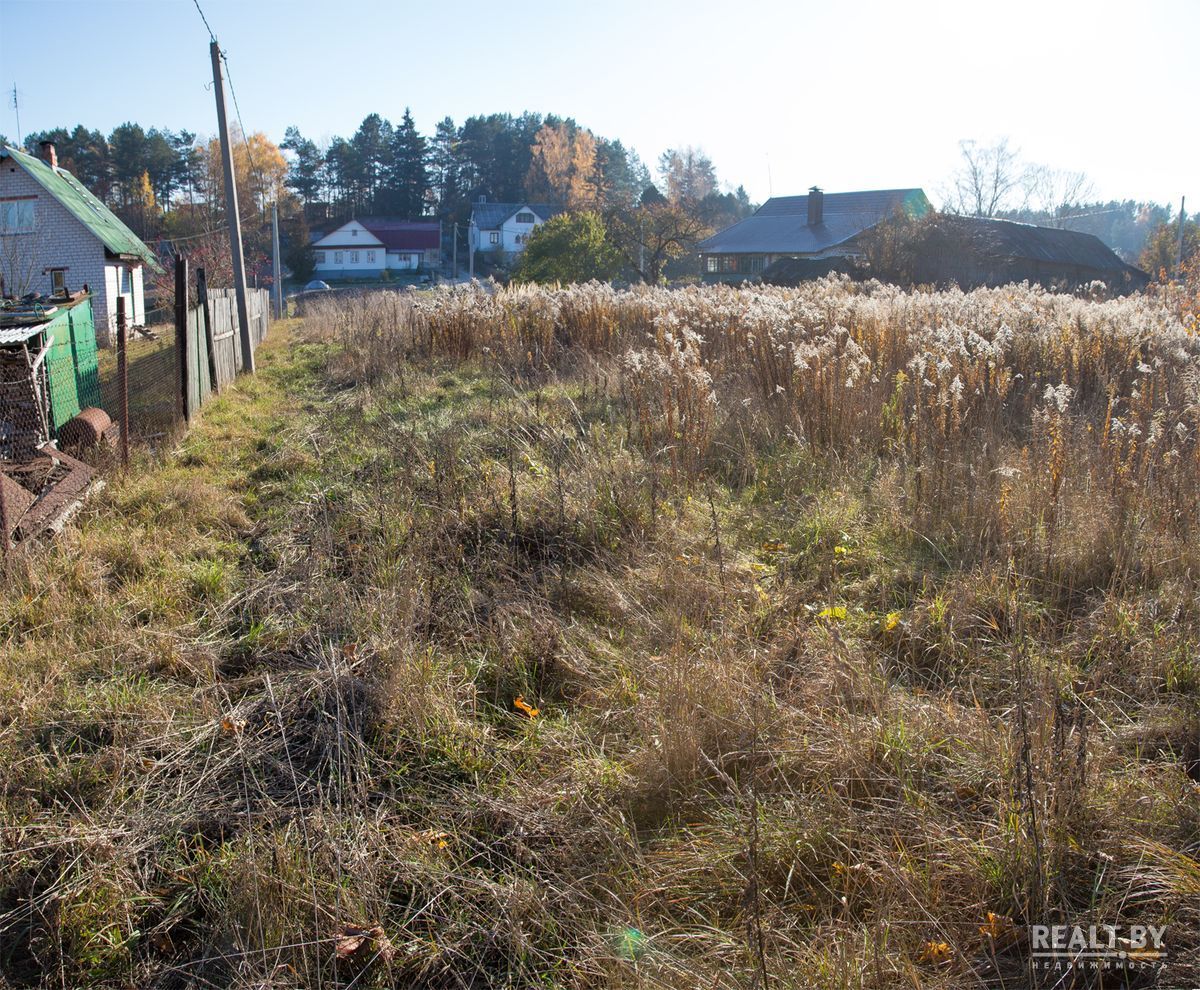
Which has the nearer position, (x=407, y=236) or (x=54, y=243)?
(x=54, y=243)

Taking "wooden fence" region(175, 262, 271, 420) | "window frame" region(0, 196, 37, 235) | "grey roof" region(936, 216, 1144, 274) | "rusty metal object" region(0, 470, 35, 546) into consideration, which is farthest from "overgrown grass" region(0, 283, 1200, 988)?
"grey roof" region(936, 216, 1144, 274)

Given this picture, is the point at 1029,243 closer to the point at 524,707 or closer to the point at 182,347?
the point at 182,347

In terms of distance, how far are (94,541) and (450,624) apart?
2696 mm

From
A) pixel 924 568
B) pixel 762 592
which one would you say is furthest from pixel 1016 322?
pixel 762 592

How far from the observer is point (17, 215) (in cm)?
2881

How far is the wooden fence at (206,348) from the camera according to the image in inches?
378

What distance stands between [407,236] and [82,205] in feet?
172

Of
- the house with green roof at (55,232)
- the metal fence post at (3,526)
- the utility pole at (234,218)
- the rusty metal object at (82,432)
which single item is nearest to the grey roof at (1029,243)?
the utility pole at (234,218)

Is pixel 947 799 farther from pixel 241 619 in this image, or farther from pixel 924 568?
pixel 241 619

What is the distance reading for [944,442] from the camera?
6.21 meters

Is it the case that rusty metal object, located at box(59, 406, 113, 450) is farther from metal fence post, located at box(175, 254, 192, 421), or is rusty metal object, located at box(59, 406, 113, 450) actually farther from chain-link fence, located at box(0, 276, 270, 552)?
metal fence post, located at box(175, 254, 192, 421)

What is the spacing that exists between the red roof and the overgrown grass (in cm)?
7647

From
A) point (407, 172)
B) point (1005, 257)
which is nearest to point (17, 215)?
point (1005, 257)

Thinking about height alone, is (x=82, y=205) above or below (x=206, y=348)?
above
